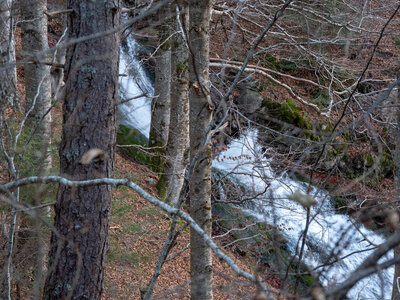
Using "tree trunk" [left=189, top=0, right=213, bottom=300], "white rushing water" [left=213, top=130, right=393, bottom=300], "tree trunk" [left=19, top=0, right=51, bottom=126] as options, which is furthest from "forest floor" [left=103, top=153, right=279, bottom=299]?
"tree trunk" [left=19, top=0, right=51, bottom=126]

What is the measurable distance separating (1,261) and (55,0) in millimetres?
10940

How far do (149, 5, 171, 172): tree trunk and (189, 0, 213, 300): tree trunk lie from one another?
437 centimetres

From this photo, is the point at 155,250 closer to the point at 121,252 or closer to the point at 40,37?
the point at 121,252

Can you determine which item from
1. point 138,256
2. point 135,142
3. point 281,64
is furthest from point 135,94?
point 281,64

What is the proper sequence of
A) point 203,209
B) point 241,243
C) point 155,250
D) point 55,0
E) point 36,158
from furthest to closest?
point 55,0
point 241,243
point 155,250
point 36,158
point 203,209

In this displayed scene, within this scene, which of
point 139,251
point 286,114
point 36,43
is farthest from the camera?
point 286,114

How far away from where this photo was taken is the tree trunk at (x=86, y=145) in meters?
2.84

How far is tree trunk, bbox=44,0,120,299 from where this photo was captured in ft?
9.30

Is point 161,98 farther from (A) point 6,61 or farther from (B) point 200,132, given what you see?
(B) point 200,132

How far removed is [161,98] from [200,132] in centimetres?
535

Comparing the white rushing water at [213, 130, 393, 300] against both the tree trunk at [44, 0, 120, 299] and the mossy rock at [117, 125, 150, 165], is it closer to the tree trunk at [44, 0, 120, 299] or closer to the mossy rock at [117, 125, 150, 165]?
the tree trunk at [44, 0, 120, 299]

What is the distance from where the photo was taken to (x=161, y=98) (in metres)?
9.06

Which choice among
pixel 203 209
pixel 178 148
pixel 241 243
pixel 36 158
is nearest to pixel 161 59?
pixel 178 148

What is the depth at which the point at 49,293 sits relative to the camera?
2969mm
